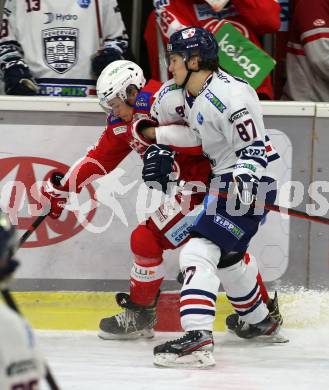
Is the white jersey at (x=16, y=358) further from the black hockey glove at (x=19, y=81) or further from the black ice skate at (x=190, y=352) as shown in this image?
the black hockey glove at (x=19, y=81)

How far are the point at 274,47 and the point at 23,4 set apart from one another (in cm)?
118

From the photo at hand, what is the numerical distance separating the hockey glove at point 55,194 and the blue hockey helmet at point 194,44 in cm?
80

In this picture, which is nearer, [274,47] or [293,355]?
[293,355]

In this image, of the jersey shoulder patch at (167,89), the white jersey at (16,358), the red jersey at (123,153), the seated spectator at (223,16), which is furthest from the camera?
the seated spectator at (223,16)

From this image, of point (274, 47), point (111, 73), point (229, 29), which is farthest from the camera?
point (274, 47)

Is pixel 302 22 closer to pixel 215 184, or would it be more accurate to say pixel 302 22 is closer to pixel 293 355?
pixel 215 184

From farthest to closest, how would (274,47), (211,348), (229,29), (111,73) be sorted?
(274,47) < (229,29) < (111,73) < (211,348)

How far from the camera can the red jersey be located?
14.2 ft

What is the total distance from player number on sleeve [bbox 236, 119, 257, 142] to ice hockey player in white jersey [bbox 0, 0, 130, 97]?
3.29 ft

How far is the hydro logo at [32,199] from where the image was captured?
4.80 metres

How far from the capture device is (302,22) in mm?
4895

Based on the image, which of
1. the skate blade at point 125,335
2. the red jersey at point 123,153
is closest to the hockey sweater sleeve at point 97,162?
the red jersey at point 123,153

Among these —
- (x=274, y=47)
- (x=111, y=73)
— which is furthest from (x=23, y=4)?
(x=274, y=47)

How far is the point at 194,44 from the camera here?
406 cm
